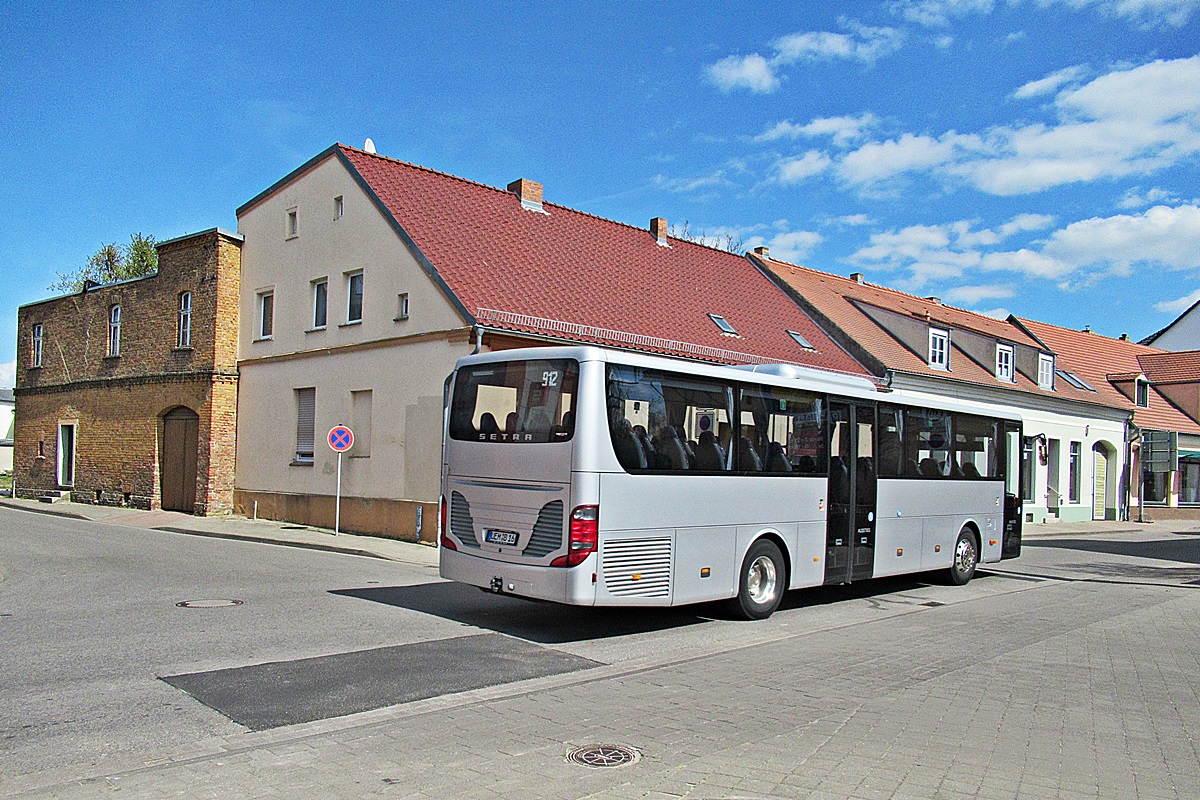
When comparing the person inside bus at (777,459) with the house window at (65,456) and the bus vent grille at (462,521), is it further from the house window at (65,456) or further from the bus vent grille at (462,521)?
the house window at (65,456)

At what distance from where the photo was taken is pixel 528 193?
24.7 m

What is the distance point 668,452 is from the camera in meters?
9.55

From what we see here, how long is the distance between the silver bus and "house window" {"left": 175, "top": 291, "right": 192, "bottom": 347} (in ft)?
59.3

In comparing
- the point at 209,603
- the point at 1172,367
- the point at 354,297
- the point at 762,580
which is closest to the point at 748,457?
the point at 762,580

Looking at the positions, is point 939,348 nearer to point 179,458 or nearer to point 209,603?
point 179,458

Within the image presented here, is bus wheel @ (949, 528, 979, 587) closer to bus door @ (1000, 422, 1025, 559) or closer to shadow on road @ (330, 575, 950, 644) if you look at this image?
bus door @ (1000, 422, 1025, 559)

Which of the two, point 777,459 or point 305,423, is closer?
point 777,459

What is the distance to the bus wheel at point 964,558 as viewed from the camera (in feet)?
47.3

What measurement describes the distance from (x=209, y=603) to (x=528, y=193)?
1621 centimetres

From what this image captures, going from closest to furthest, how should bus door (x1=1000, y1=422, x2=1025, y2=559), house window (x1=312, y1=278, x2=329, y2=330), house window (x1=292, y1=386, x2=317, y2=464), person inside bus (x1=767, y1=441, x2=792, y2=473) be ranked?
1. person inside bus (x1=767, y1=441, x2=792, y2=473)
2. bus door (x1=1000, y1=422, x2=1025, y2=559)
3. house window (x1=292, y1=386, x2=317, y2=464)
4. house window (x1=312, y1=278, x2=329, y2=330)

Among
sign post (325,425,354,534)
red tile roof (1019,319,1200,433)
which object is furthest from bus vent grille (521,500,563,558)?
red tile roof (1019,319,1200,433)

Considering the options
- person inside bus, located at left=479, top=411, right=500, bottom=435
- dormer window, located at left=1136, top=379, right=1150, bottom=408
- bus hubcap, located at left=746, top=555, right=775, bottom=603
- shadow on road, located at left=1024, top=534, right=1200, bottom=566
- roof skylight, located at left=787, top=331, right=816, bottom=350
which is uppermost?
roof skylight, located at left=787, top=331, right=816, bottom=350

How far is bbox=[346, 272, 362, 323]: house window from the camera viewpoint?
21453 mm

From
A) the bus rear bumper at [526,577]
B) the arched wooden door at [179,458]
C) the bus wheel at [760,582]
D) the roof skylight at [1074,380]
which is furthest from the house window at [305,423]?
the roof skylight at [1074,380]
